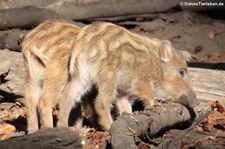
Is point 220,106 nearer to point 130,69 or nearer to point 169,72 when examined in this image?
point 169,72

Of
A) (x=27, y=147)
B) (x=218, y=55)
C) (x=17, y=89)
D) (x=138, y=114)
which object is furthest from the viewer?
(x=218, y=55)

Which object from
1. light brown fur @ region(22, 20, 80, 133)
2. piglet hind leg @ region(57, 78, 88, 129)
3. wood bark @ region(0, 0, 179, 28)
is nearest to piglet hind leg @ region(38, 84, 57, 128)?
light brown fur @ region(22, 20, 80, 133)

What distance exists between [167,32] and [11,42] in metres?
4.42

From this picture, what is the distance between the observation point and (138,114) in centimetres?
630

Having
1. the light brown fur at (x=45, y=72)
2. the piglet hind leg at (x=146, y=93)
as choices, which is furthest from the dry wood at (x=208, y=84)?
the light brown fur at (x=45, y=72)

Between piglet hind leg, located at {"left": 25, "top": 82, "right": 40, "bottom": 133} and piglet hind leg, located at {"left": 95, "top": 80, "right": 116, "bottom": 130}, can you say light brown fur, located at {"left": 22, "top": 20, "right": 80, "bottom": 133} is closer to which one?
piglet hind leg, located at {"left": 25, "top": 82, "right": 40, "bottom": 133}

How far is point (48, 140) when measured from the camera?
5.30 meters

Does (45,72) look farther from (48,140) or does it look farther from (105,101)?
(48,140)

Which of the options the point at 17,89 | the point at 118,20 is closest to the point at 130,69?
the point at 17,89

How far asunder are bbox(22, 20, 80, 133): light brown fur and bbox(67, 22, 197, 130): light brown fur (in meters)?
0.16

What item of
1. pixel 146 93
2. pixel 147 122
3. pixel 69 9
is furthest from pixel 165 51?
pixel 69 9

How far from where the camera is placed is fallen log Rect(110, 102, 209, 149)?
5328 millimetres

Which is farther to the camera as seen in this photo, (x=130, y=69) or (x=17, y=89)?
(x=17, y=89)

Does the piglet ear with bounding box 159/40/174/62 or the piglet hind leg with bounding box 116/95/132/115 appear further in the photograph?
the piglet ear with bounding box 159/40/174/62
